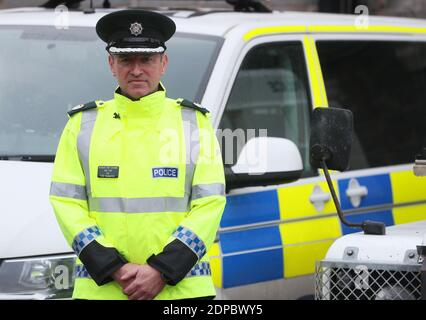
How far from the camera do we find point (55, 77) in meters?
5.27

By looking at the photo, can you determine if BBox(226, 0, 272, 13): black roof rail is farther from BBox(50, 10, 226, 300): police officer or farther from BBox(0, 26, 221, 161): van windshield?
BBox(50, 10, 226, 300): police officer

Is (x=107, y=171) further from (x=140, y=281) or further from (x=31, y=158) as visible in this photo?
(x=31, y=158)

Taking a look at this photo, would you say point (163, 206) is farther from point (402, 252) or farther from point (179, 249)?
point (402, 252)

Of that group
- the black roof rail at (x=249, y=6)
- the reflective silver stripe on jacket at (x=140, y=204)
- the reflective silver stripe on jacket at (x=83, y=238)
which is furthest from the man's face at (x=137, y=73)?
the black roof rail at (x=249, y=6)

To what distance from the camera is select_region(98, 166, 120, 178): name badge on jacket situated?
3.87 m

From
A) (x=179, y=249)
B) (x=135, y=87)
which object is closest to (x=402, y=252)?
(x=179, y=249)

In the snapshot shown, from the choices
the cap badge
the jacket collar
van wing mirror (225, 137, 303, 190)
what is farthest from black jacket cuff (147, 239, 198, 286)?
van wing mirror (225, 137, 303, 190)

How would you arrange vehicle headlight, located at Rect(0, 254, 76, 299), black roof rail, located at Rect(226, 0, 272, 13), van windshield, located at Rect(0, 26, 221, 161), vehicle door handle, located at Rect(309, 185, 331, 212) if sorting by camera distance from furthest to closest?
black roof rail, located at Rect(226, 0, 272, 13) → vehicle door handle, located at Rect(309, 185, 331, 212) → van windshield, located at Rect(0, 26, 221, 161) → vehicle headlight, located at Rect(0, 254, 76, 299)

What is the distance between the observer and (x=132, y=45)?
394 cm

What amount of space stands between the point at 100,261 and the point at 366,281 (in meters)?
0.85

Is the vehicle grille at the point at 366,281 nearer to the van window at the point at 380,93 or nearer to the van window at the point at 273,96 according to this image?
the van window at the point at 273,96

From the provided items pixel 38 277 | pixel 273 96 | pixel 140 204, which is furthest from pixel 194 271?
pixel 273 96

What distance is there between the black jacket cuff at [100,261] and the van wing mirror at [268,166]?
117 centimetres

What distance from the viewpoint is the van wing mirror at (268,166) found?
15.9 ft
